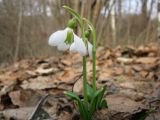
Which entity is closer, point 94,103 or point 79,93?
point 94,103

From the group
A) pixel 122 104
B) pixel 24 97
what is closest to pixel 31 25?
pixel 24 97

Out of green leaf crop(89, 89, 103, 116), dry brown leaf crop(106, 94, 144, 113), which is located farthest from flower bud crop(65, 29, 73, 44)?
dry brown leaf crop(106, 94, 144, 113)

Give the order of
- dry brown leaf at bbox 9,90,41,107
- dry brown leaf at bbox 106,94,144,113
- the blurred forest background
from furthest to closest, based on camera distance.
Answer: the blurred forest background < dry brown leaf at bbox 9,90,41,107 < dry brown leaf at bbox 106,94,144,113

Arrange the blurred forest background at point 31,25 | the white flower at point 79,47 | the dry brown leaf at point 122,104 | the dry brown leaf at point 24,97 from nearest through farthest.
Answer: the white flower at point 79,47 → the dry brown leaf at point 122,104 → the dry brown leaf at point 24,97 → the blurred forest background at point 31,25

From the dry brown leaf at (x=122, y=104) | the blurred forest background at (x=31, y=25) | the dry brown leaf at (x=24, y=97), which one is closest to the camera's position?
the dry brown leaf at (x=122, y=104)

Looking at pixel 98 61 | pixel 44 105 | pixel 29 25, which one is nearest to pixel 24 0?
pixel 29 25

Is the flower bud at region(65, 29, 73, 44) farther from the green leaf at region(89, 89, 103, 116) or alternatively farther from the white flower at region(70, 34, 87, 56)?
the green leaf at region(89, 89, 103, 116)

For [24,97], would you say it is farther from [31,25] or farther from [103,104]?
[31,25]

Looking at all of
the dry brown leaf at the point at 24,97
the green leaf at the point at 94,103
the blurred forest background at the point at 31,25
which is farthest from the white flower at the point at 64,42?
the blurred forest background at the point at 31,25

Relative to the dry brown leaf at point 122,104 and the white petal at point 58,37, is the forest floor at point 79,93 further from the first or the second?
the white petal at point 58,37

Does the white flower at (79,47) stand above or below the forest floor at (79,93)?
above

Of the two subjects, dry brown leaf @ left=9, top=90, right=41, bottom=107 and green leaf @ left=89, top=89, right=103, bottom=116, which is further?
dry brown leaf @ left=9, top=90, right=41, bottom=107

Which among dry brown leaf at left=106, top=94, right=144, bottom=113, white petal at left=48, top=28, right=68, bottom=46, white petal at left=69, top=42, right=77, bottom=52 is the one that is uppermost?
white petal at left=48, top=28, right=68, bottom=46
